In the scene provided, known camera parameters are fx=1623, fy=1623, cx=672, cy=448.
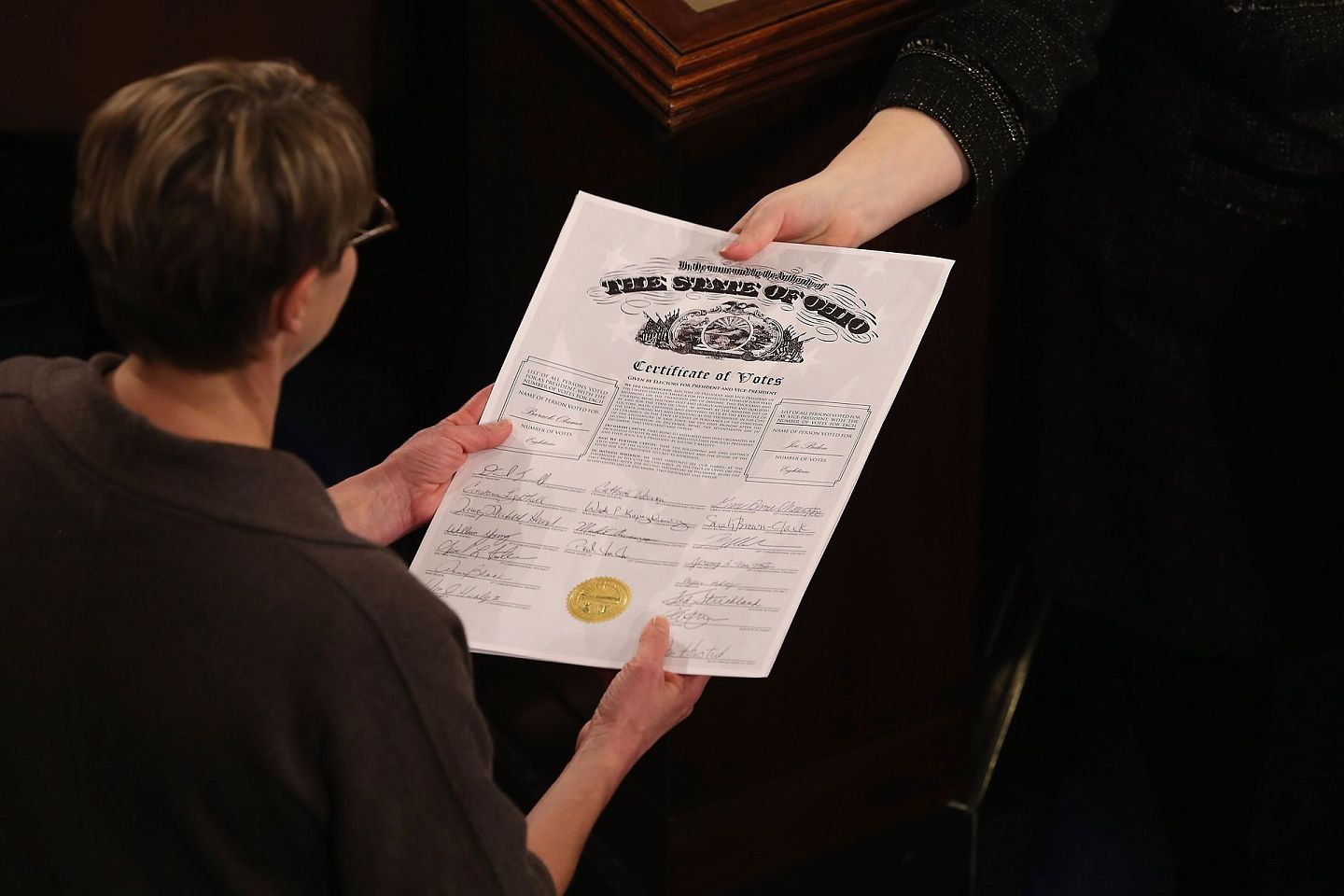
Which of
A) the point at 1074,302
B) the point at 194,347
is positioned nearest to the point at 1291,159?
the point at 1074,302

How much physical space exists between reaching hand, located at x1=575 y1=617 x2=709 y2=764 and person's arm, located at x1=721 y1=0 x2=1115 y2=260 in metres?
0.30

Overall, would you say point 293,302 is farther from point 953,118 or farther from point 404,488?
point 953,118

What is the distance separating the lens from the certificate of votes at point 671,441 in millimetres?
1127

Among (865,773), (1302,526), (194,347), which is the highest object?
(194,347)

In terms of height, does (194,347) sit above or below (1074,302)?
above

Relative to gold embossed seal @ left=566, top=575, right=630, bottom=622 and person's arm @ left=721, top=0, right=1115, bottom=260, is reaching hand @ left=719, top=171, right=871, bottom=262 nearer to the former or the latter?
person's arm @ left=721, top=0, right=1115, bottom=260

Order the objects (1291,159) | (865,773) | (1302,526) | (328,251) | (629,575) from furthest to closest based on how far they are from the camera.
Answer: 1. (865,773)
2. (1302,526)
3. (1291,159)
4. (629,575)
5. (328,251)

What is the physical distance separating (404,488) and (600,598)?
18cm

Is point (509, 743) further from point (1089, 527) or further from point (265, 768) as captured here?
point (265, 768)

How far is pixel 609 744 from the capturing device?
3.76 feet

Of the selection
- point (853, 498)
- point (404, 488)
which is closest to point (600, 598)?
point (404, 488)

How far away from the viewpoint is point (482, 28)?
1545 millimetres

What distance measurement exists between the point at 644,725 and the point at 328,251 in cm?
49

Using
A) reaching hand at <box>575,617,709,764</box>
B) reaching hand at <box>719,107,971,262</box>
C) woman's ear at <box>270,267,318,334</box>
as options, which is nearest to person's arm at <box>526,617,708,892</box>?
reaching hand at <box>575,617,709,764</box>
